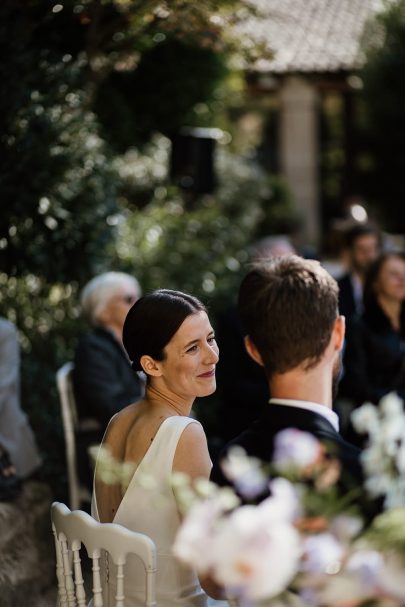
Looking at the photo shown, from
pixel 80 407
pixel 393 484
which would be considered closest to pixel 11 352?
pixel 80 407

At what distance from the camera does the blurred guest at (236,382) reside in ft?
18.4

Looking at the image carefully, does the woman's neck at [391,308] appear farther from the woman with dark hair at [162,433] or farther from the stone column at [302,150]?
the stone column at [302,150]

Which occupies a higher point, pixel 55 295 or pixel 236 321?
pixel 236 321

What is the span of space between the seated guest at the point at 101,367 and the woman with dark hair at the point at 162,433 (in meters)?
1.79

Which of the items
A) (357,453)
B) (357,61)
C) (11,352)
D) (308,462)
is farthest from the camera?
(357,61)

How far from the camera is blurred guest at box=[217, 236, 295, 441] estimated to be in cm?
562

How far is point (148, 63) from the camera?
10.3 m

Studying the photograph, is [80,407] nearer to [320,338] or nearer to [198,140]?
[320,338]

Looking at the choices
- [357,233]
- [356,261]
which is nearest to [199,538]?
[356,261]

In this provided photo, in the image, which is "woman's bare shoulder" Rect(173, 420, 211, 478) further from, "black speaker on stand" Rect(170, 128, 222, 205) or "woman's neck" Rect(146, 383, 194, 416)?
"black speaker on stand" Rect(170, 128, 222, 205)

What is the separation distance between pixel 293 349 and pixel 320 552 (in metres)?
0.80

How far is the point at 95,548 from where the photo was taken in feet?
7.87

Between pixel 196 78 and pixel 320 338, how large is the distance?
332 inches

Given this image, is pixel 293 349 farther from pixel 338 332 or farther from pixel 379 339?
pixel 379 339
